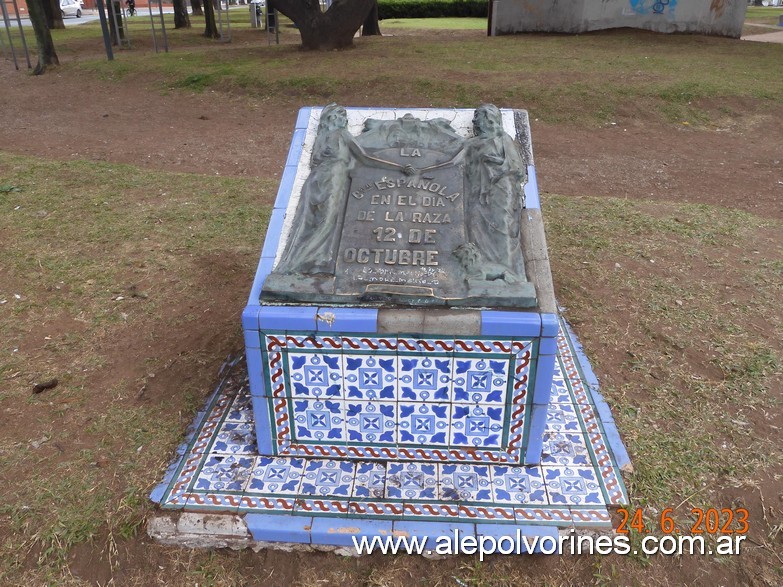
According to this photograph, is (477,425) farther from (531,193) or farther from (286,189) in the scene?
(286,189)

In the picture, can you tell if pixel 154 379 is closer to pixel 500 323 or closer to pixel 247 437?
pixel 247 437

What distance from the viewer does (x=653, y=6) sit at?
16.1m

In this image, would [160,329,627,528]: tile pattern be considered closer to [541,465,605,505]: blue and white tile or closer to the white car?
[541,465,605,505]: blue and white tile

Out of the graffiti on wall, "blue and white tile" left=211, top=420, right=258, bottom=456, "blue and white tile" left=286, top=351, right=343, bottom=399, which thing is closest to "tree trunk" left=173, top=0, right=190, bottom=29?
the graffiti on wall

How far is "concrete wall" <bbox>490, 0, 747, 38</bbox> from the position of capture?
1595 cm

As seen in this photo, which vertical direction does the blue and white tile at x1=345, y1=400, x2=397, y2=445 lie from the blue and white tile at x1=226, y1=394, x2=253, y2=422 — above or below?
above

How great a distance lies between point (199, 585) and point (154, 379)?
1594 millimetres

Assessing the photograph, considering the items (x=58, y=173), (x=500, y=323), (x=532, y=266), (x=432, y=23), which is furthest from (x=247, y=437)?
(x=432, y=23)

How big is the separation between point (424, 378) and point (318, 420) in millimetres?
593

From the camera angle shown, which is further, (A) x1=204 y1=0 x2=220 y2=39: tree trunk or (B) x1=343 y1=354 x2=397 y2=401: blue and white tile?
(A) x1=204 y1=0 x2=220 y2=39: tree trunk

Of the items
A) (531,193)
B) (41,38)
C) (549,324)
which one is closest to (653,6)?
(41,38)

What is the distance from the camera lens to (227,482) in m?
2.84

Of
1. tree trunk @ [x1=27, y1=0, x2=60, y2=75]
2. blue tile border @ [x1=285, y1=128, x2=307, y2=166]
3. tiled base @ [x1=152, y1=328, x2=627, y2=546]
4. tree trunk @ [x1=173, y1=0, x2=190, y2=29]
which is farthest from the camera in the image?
tree trunk @ [x1=173, y1=0, x2=190, y2=29]

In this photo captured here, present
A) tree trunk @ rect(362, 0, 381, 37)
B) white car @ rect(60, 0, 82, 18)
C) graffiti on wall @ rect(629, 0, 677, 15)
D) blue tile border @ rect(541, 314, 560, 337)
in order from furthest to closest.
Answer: white car @ rect(60, 0, 82, 18), tree trunk @ rect(362, 0, 381, 37), graffiti on wall @ rect(629, 0, 677, 15), blue tile border @ rect(541, 314, 560, 337)
